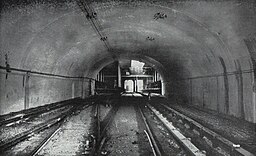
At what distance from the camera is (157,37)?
9.32 metres

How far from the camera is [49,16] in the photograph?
241 inches

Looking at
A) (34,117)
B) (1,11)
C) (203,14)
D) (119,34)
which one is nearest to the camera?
(1,11)

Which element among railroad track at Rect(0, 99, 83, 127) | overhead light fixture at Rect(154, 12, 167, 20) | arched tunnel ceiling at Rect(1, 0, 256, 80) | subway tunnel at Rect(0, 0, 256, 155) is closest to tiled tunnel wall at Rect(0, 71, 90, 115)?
subway tunnel at Rect(0, 0, 256, 155)

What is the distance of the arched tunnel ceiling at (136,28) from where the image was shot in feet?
17.4

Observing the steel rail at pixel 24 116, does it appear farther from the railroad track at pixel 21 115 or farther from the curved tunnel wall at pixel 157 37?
the curved tunnel wall at pixel 157 37

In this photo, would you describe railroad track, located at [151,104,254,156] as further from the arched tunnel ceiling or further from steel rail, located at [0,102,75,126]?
steel rail, located at [0,102,75,126]

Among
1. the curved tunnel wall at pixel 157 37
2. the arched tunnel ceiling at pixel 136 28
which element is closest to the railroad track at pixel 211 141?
the curved tunnel wall at pixel 157 37

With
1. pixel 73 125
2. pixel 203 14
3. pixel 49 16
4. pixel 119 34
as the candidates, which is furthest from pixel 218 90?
pixel 49 16

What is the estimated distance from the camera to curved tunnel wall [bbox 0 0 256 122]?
538cm

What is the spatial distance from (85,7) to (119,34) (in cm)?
387

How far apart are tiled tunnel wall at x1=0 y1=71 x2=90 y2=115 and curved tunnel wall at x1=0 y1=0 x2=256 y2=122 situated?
0.12 ft

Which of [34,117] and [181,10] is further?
[34,117]

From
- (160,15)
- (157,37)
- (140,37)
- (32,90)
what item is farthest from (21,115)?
(157,37)

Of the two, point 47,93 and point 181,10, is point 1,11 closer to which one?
point 181,10
